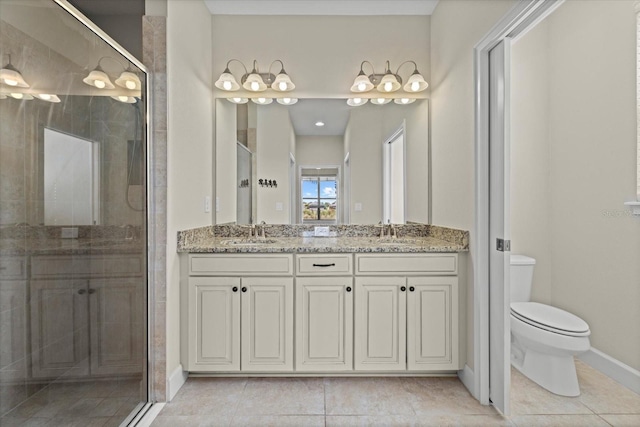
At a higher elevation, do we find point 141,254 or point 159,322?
point 141,254

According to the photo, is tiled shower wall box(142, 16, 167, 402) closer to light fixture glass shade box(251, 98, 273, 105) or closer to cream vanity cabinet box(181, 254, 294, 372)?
cream vanity cabinet box(181, 254, 294, 372)

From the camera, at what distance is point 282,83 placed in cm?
257

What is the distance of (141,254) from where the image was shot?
5.98 ft

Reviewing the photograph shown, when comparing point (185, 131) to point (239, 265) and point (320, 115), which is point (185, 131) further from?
point (320, 115)

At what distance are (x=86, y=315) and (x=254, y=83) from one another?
188 cm

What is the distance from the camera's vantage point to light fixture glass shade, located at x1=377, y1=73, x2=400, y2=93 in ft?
8.38

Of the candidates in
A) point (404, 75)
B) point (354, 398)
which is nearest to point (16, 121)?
point (354, 398)

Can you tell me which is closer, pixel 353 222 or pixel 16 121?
pixel 16 121

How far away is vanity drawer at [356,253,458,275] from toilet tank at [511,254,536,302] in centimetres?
58

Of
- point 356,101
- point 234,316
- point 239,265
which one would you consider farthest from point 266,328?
point 356,101

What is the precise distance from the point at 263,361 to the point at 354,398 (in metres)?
0.59

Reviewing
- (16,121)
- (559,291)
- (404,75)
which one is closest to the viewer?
(16,121)

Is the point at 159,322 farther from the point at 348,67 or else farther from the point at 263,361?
the point at 348,67

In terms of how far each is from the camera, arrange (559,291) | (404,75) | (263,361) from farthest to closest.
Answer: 1. (404,75)
2. (559,291)
3. (263,361)
